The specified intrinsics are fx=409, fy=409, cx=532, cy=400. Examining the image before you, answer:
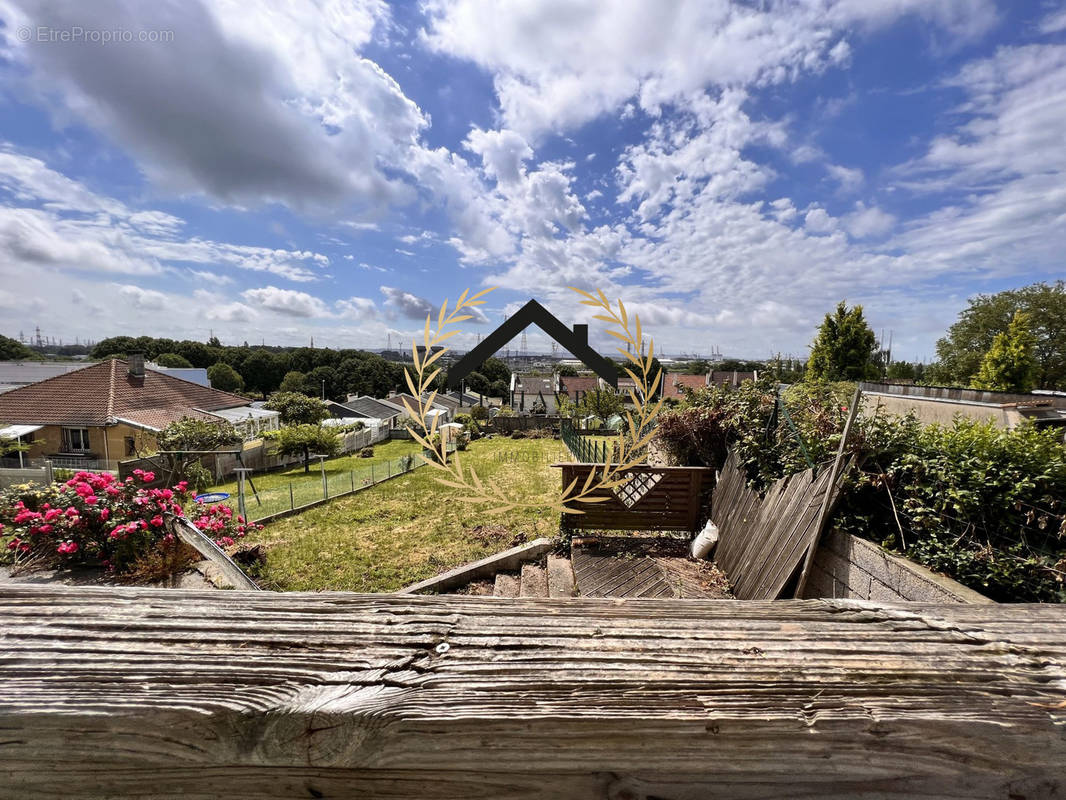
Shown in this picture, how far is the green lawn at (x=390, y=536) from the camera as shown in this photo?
18.6 feet

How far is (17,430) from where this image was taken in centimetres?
1797

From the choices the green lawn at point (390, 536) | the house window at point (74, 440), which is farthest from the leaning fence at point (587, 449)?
the house window at point (74, 440)

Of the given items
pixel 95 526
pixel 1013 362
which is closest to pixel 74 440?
pixel 95 526

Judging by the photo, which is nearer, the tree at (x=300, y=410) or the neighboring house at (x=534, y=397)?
the tree at (x=300, y=410)

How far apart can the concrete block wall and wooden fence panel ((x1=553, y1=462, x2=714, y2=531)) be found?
7.16ft

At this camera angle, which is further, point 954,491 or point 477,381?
point 477,381

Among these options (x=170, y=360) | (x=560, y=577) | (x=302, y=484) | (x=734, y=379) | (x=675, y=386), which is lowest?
(x=302, y=484)

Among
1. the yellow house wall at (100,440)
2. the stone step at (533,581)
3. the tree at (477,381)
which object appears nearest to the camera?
the stone step at (533,581)

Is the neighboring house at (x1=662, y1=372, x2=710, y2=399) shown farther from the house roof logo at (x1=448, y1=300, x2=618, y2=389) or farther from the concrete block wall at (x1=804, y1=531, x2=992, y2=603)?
the concrete block wall at (x1=804, y1=531, x2=992, y2=603)

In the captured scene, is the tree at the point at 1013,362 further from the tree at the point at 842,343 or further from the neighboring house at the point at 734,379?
the neighboring house at the point at 734,379

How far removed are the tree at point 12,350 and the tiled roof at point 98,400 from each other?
139ft

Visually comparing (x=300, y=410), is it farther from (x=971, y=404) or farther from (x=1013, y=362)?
(x=1013, y=362)

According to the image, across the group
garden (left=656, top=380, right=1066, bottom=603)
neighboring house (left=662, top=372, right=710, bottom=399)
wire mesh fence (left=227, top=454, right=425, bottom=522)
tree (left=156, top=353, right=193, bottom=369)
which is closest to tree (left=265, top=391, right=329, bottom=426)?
wire mesh fence (left=227, top=454, right=425, bottom=522)

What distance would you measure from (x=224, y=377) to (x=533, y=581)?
2248 inches
